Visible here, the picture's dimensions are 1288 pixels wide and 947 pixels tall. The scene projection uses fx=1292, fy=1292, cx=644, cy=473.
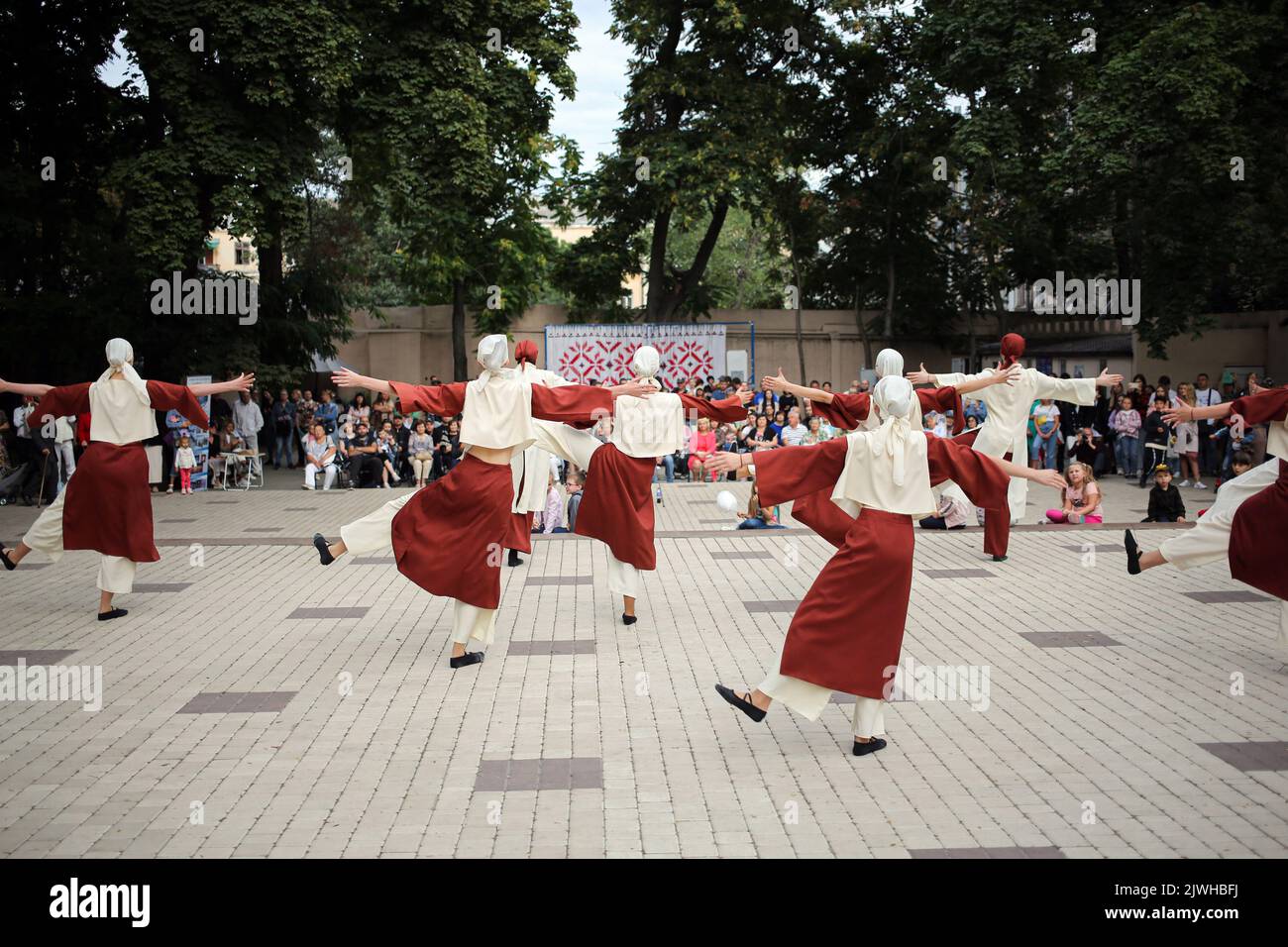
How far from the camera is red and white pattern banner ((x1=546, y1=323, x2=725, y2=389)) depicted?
95.6 feet

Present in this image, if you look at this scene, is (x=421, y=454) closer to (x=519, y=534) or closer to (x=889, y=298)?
(x=519, y=534)

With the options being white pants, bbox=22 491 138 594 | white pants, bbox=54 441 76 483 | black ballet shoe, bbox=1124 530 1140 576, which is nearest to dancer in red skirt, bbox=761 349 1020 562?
black ballet shoe, bbox=1124 530 1140 576

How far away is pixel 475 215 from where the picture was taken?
87.5 ft

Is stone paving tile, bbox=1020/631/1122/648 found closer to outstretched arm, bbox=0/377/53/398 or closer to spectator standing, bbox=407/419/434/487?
outstretched arm, bbox=0/377/53/398

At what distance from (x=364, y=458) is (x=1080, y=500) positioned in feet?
38.2

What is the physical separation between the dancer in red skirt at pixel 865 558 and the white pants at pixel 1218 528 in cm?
263

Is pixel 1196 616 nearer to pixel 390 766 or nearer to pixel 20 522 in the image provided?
pixel 390 766

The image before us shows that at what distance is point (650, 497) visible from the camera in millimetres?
10109

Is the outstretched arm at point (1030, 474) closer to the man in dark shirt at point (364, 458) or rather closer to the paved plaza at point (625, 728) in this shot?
the paved plaza at point (625, 728)

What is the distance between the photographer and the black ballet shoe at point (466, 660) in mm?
8469

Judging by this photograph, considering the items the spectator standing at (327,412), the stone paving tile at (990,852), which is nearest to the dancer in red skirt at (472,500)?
the stone paving tile at (990,852)

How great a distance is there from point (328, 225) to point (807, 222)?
21.3 meters

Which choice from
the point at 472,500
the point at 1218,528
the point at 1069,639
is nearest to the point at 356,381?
the point at 472,500
